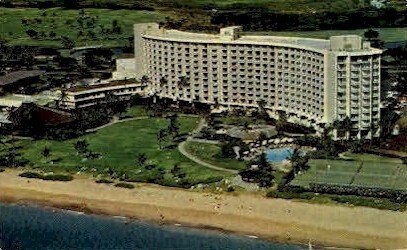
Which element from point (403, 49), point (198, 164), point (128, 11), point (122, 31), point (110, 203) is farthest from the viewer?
point (128, 11)

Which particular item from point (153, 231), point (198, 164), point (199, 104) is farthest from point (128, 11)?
point (153, 231)

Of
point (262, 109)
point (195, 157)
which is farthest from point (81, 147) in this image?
point (262, 109)

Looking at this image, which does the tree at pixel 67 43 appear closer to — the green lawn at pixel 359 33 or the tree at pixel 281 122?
the green lawn at pixel 359 33

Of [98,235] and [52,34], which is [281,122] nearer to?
[98,235]

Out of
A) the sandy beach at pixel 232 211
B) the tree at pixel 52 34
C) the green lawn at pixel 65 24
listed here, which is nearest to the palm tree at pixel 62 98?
the sandy beach at pixel 232 211

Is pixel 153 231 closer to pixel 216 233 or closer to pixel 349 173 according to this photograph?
pixel 216 233

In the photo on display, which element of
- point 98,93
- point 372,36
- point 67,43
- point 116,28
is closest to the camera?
point 98,93
